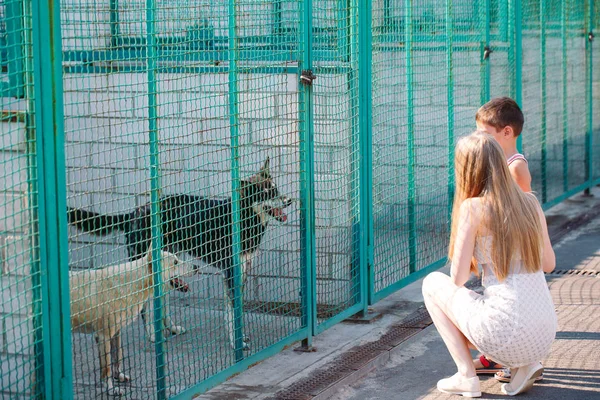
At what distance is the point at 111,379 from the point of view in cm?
424

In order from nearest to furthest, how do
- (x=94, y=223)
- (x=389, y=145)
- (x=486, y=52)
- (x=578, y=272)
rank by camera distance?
(x=94, y=223) → (x=389, y=145) → (x=578, y=272) → (x=486, y=52)

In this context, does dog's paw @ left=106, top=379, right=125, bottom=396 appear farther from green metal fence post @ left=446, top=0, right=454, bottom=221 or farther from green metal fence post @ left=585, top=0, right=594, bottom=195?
green metal fence post @ left=585, top=0, right=594, bottom=195

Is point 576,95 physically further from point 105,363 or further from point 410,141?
point 105,363

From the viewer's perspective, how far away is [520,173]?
5.01 m

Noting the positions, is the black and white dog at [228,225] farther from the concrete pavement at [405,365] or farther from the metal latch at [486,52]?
the metal latch at [486,52]

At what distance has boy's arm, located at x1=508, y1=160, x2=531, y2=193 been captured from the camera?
5000 millimetres

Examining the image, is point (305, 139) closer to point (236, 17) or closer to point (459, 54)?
point (236, 17)

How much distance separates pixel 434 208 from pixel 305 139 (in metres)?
2.08

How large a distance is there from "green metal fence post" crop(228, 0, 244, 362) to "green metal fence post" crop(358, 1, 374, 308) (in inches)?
53.2

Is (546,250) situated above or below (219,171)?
below

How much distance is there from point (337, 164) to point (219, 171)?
1.37 meters

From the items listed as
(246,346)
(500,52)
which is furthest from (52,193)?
(500,52)

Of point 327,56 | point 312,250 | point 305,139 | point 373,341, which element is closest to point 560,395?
point 373,341

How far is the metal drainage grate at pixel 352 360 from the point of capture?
15.0 ft
